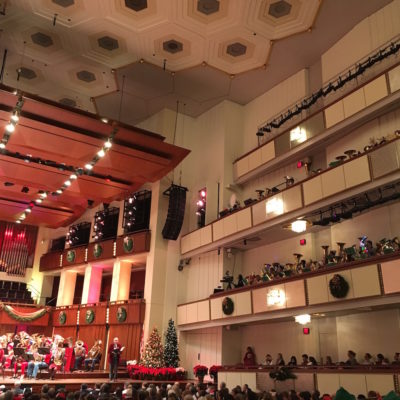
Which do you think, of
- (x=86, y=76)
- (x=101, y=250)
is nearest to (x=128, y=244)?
(x=101, y=250)

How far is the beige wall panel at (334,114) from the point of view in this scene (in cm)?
1331

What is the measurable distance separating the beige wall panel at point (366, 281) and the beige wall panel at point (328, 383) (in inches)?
77.2

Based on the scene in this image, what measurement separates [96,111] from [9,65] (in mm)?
4392

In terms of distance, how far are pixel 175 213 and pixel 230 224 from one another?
9.64 ft

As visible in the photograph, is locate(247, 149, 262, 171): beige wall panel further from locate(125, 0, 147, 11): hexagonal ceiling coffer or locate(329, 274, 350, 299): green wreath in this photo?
locate(329, 274, 350, 299): green wreath

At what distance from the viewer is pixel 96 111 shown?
20750mm

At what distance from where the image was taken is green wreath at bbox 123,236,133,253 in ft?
62.5

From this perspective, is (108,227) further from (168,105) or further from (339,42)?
(339,42)

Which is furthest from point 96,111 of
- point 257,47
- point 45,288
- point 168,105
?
point 45,288

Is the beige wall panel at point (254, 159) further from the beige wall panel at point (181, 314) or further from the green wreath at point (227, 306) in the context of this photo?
the beige wall panel at point (181, 314)

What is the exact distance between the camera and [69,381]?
44.0 feet

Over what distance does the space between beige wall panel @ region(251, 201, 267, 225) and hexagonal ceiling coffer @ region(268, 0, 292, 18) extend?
6.05 meters

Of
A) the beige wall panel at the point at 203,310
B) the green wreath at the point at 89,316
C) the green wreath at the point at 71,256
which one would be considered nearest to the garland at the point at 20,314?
the green wreath at the point at 71,256

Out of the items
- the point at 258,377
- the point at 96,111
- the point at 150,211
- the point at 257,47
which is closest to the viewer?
the point at 258,377
